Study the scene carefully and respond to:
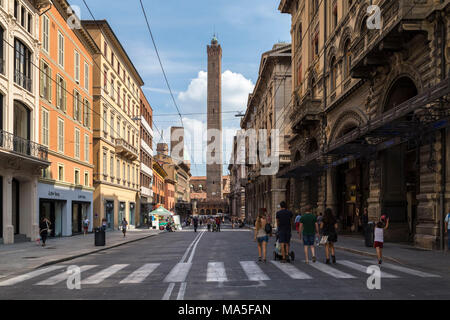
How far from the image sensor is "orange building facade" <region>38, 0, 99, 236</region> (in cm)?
2931

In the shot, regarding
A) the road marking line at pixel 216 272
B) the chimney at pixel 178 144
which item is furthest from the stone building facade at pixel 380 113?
the chimney at pixel 178 144

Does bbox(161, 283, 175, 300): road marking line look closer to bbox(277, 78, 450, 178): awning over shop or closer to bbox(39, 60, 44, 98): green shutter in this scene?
bbox(277, 78, 450, 178): awning over shop

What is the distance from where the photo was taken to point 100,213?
41.8m

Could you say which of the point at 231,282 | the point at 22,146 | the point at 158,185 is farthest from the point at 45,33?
the point at 158,185

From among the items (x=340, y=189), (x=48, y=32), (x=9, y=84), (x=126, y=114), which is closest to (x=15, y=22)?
(x=9, y=84)

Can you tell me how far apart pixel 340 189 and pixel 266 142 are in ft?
79.8

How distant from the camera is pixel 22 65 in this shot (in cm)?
2588

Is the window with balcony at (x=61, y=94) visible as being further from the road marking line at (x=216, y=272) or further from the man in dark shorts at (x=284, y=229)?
the man in dark shorts at (x=284, y=229)

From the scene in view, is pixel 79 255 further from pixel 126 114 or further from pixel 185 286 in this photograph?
pixel 126 114

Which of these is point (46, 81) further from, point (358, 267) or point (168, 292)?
point (168, 292)

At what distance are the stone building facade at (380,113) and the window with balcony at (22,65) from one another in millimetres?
17244

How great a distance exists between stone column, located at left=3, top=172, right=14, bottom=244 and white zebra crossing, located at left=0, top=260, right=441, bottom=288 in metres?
11.4

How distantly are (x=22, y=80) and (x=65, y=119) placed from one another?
7.26 metres
